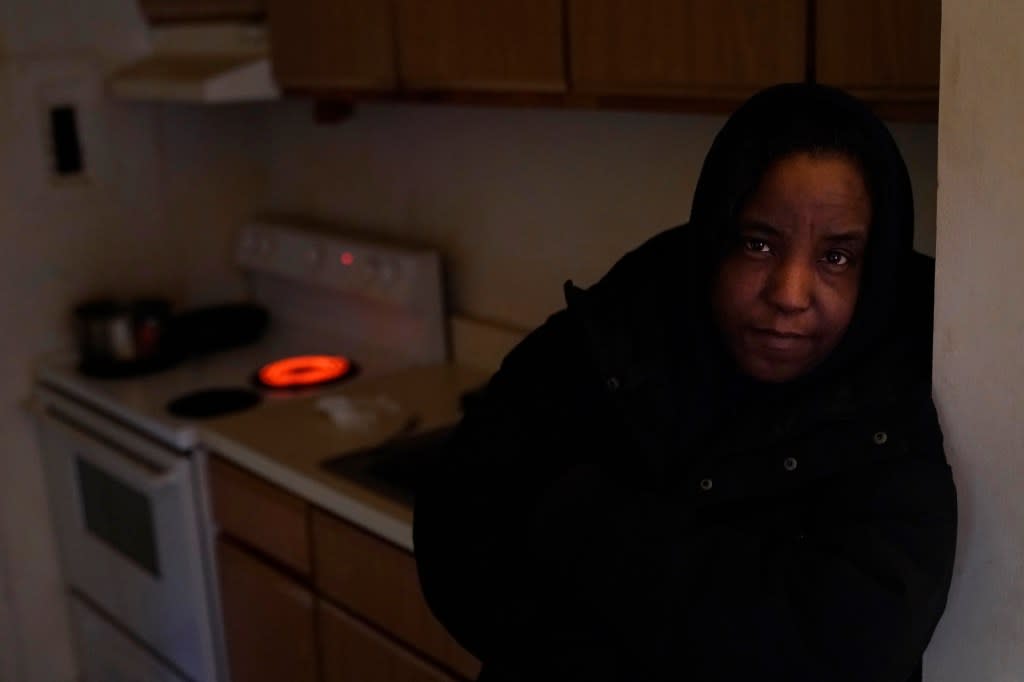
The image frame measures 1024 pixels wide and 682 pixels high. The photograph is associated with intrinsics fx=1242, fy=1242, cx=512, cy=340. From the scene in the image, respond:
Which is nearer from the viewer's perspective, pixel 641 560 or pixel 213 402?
pixel 641 560

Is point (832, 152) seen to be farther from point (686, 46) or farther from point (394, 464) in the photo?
point (394, 464)

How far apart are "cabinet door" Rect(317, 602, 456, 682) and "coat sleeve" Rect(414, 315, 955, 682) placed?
75cm

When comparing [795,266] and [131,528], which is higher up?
[795,266]

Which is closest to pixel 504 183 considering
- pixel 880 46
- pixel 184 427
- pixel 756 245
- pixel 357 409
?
pixel 357 409

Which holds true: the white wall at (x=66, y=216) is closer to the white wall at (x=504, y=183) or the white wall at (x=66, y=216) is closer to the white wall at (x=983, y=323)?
the white wall at (x=504, y=183)

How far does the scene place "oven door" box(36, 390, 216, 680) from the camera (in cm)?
252

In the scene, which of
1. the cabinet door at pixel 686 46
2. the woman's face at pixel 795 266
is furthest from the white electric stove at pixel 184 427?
the woman's face at pixel 795 266

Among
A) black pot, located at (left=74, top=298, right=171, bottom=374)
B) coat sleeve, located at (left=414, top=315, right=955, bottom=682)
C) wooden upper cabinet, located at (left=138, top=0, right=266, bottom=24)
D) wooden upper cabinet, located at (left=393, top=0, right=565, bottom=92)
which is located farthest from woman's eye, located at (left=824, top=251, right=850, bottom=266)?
black pot, located at (left=74, top=298, right=171, bottom=374)

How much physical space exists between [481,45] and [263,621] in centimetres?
118

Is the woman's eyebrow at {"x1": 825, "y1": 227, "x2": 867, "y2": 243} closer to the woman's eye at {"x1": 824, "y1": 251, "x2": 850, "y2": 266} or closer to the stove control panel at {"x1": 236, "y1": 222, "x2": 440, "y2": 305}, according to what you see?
the woman's eye at {"x1": 824, "y1": 251, "x2": 850, "y2": 266}

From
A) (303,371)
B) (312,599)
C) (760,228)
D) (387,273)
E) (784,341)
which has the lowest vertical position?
(312,599)

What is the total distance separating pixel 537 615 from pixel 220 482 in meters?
1.36

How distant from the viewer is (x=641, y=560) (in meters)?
1.12

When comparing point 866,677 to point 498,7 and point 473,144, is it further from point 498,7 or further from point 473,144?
point 473,144
